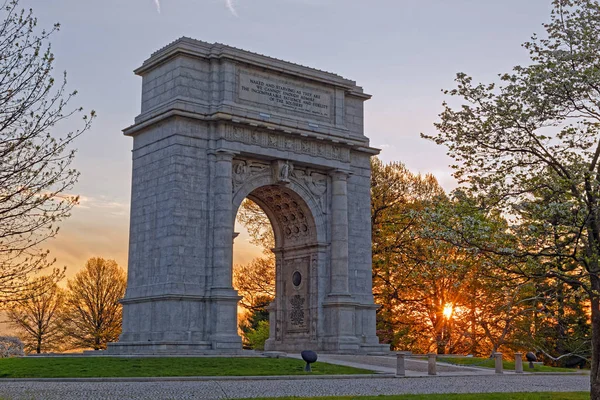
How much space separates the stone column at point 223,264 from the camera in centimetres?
3723

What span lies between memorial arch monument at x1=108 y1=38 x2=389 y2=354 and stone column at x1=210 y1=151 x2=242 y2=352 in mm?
55

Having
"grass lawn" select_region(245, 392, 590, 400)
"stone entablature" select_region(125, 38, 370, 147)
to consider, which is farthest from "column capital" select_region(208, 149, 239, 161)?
"grass lawn" select_region(245, 392, 590, 400)

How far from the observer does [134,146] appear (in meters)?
41.7

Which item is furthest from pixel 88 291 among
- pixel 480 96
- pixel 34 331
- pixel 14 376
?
pixel 480 96

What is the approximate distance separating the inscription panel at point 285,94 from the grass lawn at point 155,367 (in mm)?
14480

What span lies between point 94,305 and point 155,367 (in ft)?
134

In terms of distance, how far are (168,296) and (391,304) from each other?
22677 mm

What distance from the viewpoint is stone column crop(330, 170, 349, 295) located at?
4259 cm

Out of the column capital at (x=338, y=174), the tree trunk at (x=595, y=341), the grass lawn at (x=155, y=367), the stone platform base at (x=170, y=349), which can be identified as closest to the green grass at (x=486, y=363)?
the grass lawn at (x=155, y=367)

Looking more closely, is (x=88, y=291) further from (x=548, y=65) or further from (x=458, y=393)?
(x=548, y=65)

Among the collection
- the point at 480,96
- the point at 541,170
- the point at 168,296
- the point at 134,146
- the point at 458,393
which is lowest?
the point at 458,393

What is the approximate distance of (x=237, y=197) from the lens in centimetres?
4019

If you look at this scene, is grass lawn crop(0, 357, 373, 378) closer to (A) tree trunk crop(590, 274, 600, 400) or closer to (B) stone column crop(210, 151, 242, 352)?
(B) stone column crop(210, 151, 242, 352)

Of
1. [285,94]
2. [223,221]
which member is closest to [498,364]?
[223,221]
